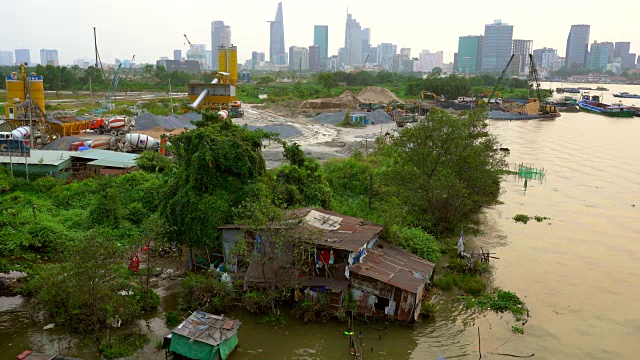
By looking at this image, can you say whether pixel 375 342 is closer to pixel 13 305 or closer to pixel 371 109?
pixel 13 305

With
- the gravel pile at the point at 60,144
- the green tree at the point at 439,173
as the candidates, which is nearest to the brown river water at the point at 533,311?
the green tree at the point at 439,173

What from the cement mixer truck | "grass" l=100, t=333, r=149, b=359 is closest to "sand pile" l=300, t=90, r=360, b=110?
the cement mixer truck

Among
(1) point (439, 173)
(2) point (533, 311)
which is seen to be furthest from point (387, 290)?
(1) point (439, 173)

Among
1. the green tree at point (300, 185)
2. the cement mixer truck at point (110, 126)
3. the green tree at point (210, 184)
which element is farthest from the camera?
the cement mixer truck at point (110, 126)

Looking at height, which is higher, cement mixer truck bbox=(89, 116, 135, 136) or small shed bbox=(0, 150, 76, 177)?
cement mixer truck bbox=(89, 116, 135, 136)

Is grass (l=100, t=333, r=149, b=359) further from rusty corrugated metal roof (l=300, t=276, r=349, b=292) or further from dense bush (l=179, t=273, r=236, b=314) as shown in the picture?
rusty corrugated metal roof (l=300, t=276, r=349, b=292)

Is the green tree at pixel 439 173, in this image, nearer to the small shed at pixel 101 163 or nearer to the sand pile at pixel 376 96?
the small shed at pixel 101 163
